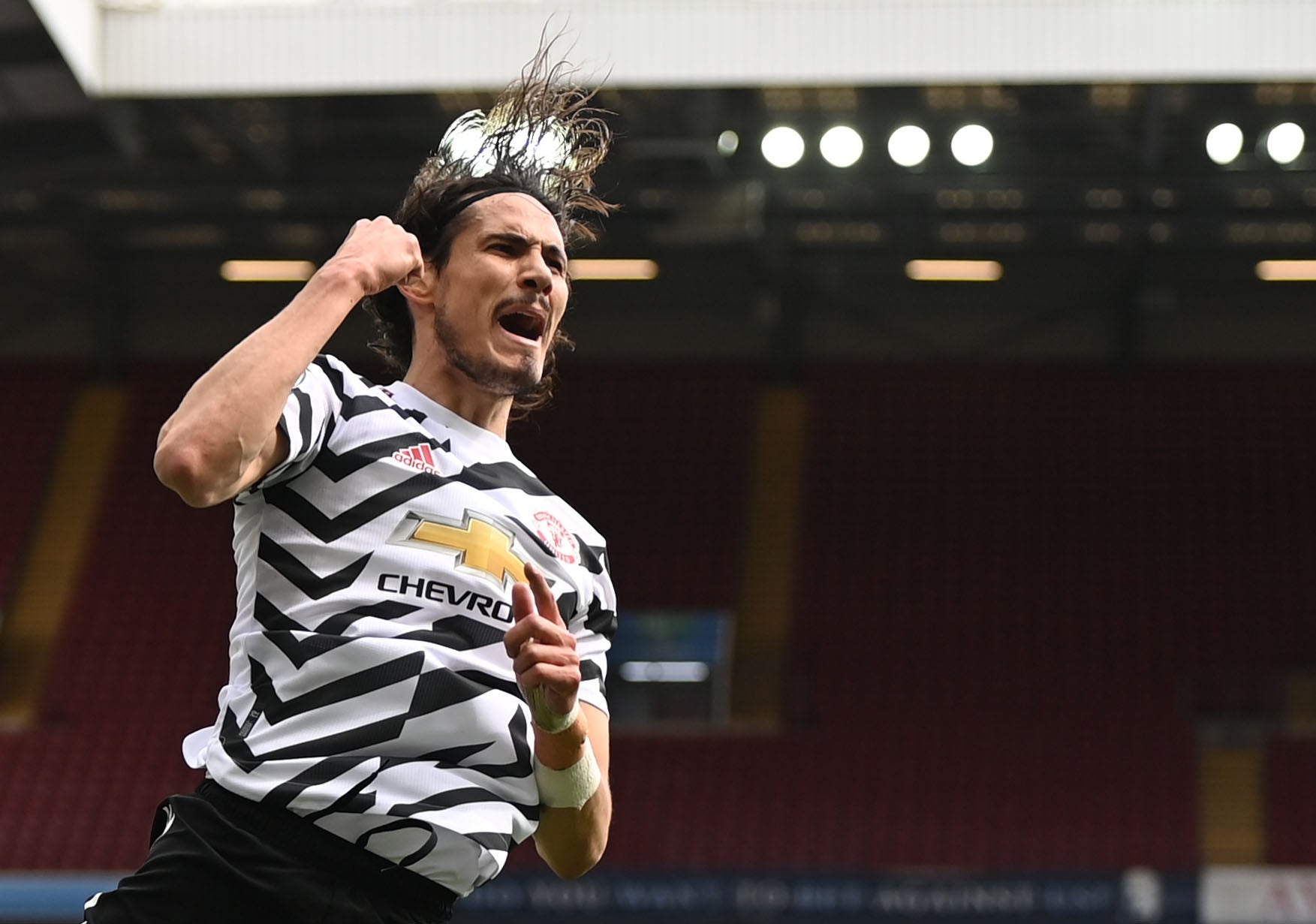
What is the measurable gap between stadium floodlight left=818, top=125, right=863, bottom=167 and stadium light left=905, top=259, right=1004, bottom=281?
3.43m

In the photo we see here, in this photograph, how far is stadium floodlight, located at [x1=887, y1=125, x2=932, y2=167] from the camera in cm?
1162

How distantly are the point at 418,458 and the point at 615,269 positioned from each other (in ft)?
43.6

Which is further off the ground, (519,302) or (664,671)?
(519,302)

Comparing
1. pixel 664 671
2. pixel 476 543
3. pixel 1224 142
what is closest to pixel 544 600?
pixel 476 543

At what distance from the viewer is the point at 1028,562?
14109mm

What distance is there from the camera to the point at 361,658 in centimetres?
203

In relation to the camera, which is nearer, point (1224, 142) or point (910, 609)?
point (1224, 142)

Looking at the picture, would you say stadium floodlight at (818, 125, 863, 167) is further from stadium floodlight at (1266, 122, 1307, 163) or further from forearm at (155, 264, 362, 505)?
forearm at (155, 264, 362, 505)

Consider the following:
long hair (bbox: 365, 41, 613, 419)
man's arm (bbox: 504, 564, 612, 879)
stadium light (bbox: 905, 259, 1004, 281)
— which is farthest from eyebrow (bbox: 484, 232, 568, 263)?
stadium light (bbox: 905, 259, 1004, 281)

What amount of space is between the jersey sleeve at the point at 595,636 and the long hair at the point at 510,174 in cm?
33

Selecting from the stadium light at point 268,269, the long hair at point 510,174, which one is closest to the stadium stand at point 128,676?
the stadium light at point 268,269

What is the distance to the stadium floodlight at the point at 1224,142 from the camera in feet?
38.2

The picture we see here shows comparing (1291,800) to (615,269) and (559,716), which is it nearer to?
(615,269)

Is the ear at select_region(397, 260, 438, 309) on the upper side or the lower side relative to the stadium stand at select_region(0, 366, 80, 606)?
lower
